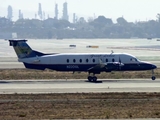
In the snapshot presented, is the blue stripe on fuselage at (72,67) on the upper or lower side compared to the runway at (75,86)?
upper

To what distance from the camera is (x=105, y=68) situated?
50.7m

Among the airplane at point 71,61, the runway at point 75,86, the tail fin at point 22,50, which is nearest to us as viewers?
the runway at point 75,86

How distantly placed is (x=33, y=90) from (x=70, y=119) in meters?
15.4

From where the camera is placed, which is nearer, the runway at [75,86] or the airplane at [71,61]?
the runway at [75,86]

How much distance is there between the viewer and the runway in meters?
41.6

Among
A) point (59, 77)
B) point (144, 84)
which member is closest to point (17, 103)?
point (144, 84)

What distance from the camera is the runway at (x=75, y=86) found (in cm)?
4156

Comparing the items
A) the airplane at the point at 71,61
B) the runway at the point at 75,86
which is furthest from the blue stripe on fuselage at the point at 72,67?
the runway at the point at 75,86

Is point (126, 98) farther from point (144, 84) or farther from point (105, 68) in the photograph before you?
point (105, 68)

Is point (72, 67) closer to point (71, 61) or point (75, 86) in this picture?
point (71, 61)

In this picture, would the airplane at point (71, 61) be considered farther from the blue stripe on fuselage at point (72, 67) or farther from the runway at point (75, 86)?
the runway at point (75, 86)

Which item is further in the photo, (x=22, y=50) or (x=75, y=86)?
(x=22, y=50)

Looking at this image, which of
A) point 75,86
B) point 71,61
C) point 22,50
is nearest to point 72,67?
point 71,61

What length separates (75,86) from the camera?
44.9m
